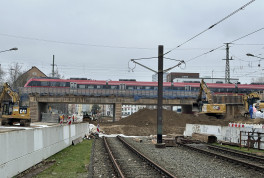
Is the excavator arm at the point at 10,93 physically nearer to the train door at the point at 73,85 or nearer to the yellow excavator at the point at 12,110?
the yellow excavator at the point at 12,110

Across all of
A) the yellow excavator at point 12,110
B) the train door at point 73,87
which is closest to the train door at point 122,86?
the train door at point 73,87

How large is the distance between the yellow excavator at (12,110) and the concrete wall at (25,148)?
15.9 metres

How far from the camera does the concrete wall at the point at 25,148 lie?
968cm

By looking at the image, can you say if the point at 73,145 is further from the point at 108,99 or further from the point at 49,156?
the point at 108,99

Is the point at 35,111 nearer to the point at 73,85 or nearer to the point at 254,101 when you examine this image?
the point at 73,85

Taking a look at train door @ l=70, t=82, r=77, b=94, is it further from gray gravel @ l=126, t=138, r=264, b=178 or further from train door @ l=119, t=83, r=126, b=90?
gray gravel @ l=126, t=138, r=264, b=178

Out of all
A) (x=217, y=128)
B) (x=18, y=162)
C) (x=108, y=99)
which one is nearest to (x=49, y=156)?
(x=18, y=162)

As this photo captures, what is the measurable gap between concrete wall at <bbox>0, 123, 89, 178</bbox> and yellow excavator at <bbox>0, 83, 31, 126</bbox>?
15.9 m

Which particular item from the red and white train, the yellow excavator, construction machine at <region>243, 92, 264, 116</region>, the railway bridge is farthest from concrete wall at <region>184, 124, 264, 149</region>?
the red and white train

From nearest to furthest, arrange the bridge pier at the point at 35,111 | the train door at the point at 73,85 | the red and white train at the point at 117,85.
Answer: the bridge pier at the point at 35,111 < the red and white train at the point at 117,85 < the train door at the point at 73,85

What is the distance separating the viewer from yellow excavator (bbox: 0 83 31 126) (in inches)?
1262

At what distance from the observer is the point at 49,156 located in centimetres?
1555

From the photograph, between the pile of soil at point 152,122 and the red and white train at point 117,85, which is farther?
the red and white train at point 117,85

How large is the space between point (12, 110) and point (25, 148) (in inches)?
873
